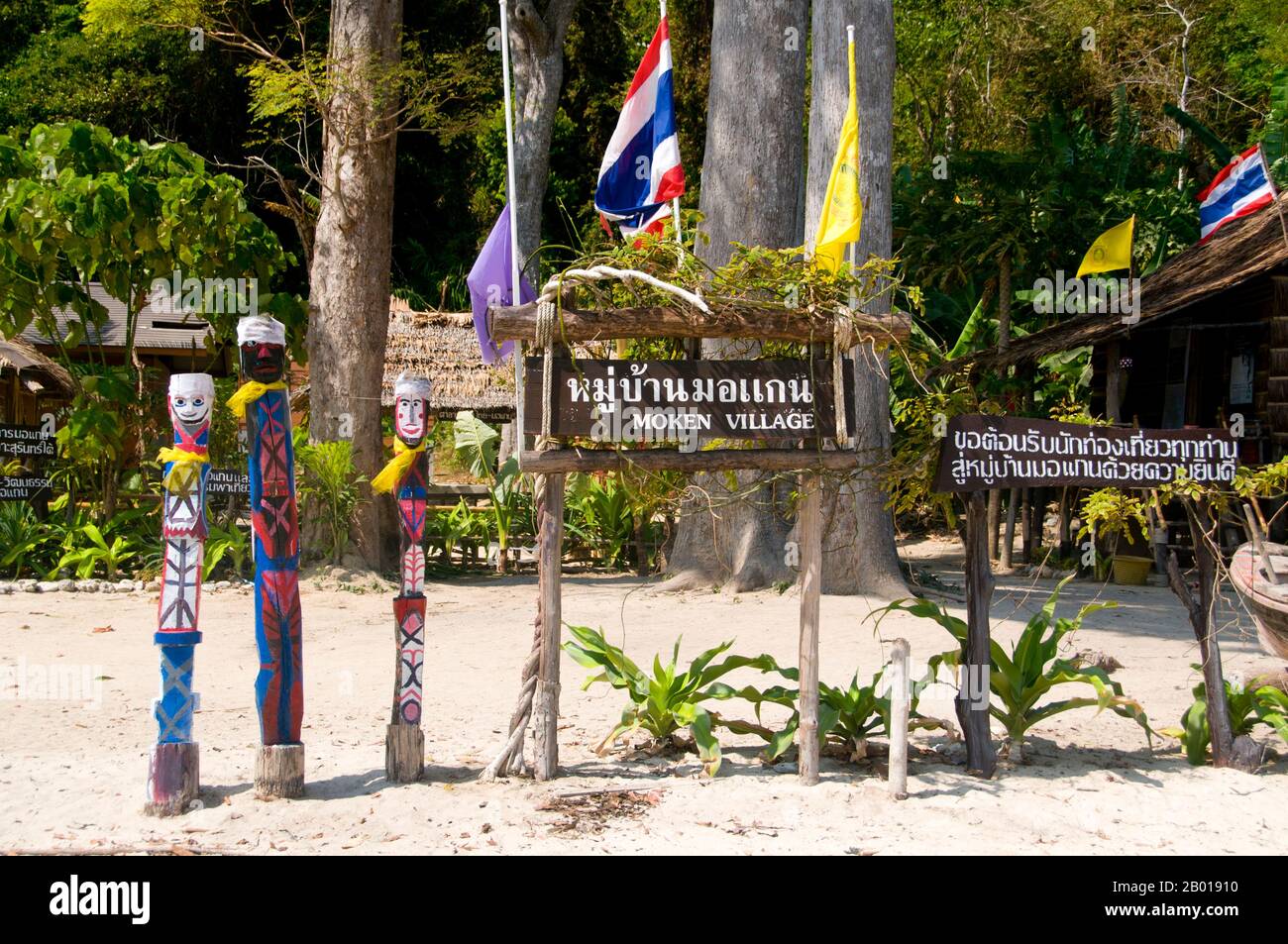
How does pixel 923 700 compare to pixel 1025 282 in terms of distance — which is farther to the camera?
pixel 1025 282

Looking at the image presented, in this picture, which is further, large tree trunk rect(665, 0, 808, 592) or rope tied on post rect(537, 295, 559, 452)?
large tree trunk rect(665, 0, 808, 592)

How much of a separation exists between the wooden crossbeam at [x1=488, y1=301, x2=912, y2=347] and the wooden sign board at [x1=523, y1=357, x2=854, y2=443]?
146mm

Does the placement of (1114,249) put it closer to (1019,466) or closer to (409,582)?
(1019,466)

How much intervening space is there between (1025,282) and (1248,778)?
11.9 m

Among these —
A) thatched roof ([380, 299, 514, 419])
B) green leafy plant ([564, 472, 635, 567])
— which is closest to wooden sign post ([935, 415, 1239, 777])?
green leafy plant ([564, 472, 635, 567])

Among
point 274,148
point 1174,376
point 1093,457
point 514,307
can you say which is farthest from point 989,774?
point 274,148

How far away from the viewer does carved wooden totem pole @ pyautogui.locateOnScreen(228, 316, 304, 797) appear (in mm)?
5656

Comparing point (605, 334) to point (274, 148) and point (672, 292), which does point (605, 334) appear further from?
point (274, 148)

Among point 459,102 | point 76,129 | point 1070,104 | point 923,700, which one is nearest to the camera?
point 923,700

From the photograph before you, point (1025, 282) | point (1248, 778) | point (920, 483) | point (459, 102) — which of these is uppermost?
point (459, 102)

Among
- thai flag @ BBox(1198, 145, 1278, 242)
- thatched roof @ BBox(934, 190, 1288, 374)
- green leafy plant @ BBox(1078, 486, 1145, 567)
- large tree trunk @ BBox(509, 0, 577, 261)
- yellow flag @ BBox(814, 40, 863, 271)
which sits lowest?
green leafy plant @ BBox(1078, 486, 1145, 567)

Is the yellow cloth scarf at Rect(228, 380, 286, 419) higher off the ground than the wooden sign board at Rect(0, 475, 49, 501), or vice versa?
the yellow cloth scarf at Rect(228, 380, 286, 419)

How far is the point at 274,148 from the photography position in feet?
79.6

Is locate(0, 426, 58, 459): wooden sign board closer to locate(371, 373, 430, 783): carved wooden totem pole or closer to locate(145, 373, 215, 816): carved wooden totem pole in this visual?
locate(371, 373, 430, 783): carved wooden totem pole
